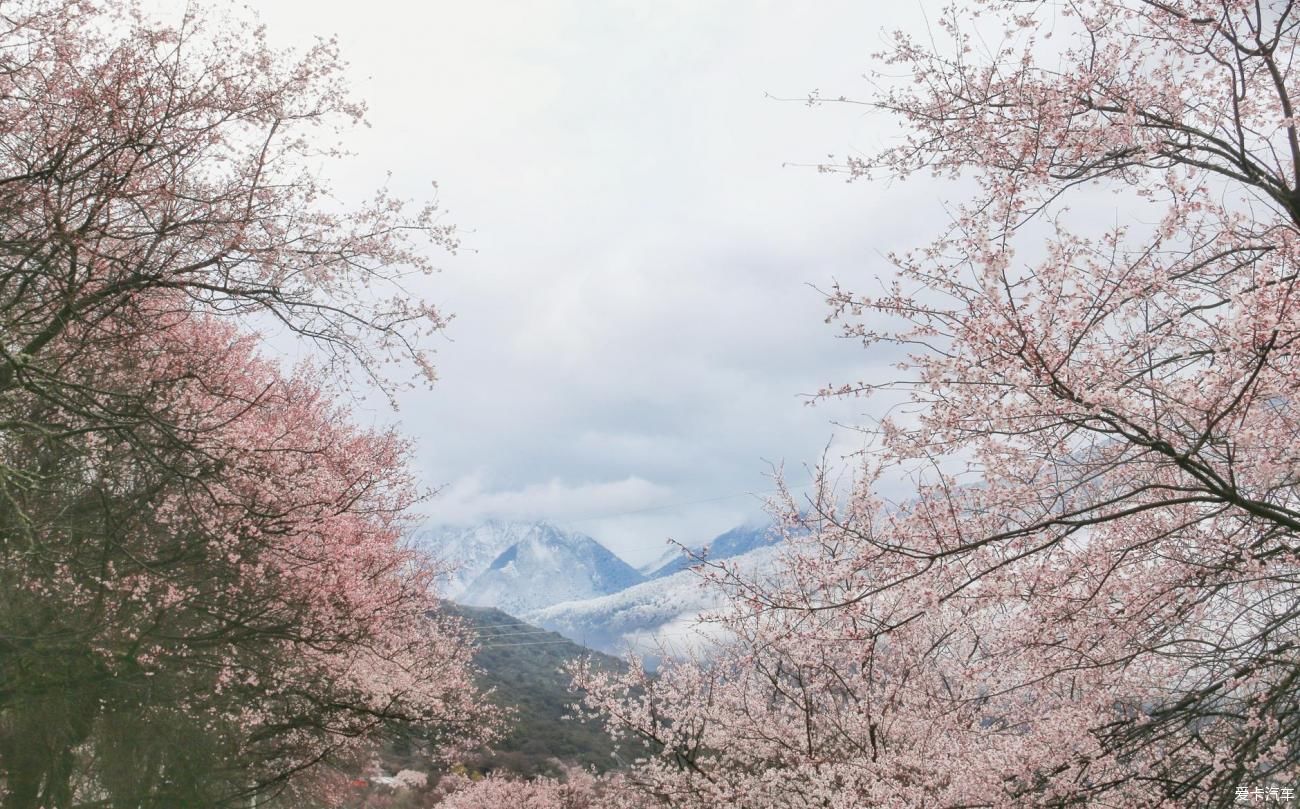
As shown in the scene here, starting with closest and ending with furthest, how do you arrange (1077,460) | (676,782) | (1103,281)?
(1103,281), (1077,460), (676,782)

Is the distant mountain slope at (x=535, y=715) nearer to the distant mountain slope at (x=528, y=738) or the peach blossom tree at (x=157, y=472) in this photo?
the distant mountain slope at (x=528, y=738)

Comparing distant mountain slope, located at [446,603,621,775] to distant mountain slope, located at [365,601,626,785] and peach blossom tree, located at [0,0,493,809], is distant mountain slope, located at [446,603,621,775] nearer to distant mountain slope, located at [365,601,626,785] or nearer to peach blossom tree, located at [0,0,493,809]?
distant mountain slope, located at [365,601,626,785]

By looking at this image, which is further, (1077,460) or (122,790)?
(122,790)

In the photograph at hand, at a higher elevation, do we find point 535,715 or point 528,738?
point 535,715

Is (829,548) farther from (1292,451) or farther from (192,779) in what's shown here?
(192,779)

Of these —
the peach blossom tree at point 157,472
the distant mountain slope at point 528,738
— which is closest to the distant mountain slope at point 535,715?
the distant mountain slope at point 528,738

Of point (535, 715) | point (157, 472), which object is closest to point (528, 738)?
point (535, 715)

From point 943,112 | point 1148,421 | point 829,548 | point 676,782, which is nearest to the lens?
point 1148,421

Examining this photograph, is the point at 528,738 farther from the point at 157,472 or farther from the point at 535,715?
the point at 157,472

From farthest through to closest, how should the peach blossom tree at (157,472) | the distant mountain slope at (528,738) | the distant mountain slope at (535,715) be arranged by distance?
the distant mountain slope at (535,715) < the distant mountain slope at (528,738) < the peach blossom tree at (157,472)

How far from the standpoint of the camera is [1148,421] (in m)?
3.84

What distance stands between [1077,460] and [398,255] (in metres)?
5.47

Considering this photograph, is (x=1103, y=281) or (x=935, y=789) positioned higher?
(x=1103, y=281)

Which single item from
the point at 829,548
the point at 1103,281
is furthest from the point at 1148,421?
the point at 829,548
